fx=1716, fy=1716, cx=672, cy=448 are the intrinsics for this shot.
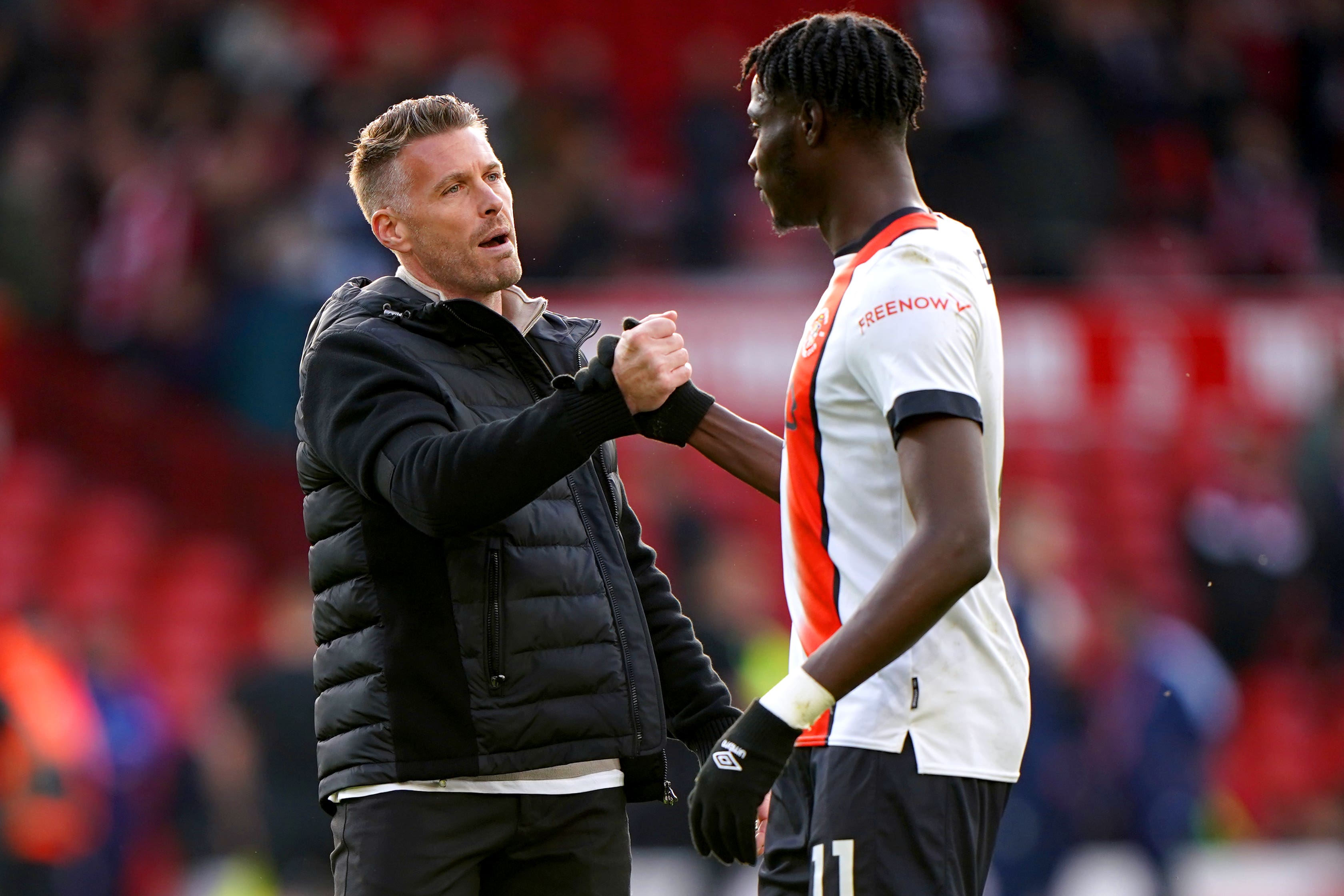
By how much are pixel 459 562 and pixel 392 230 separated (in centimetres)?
77

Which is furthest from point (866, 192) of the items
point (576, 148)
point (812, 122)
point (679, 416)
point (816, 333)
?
point (576, 148)

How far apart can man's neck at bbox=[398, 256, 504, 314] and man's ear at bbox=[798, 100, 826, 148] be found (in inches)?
31.9

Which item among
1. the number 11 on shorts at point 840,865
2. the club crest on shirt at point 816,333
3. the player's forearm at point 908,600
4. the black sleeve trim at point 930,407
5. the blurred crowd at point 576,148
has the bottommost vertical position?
the number 11 on shorts at point 840,865

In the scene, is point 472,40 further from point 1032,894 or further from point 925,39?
point 1032,894

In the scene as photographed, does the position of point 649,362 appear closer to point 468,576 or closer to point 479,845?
point 468,576

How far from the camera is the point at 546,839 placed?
10.6 ft

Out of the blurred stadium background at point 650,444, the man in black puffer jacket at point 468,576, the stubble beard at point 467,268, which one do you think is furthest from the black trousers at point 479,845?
the blurred stadium background at point 650,444

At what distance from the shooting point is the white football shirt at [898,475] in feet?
8.95

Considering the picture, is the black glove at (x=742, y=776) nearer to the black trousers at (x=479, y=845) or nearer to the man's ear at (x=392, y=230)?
the black trousers at (x=479, y=845)

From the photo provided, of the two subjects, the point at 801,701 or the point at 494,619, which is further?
the point at 494,619

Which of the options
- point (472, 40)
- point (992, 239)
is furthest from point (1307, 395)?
point (472, 40)

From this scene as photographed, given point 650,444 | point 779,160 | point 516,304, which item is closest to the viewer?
point 779,160

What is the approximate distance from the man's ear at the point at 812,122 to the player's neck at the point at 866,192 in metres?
0.06

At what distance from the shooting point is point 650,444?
9445 mm
